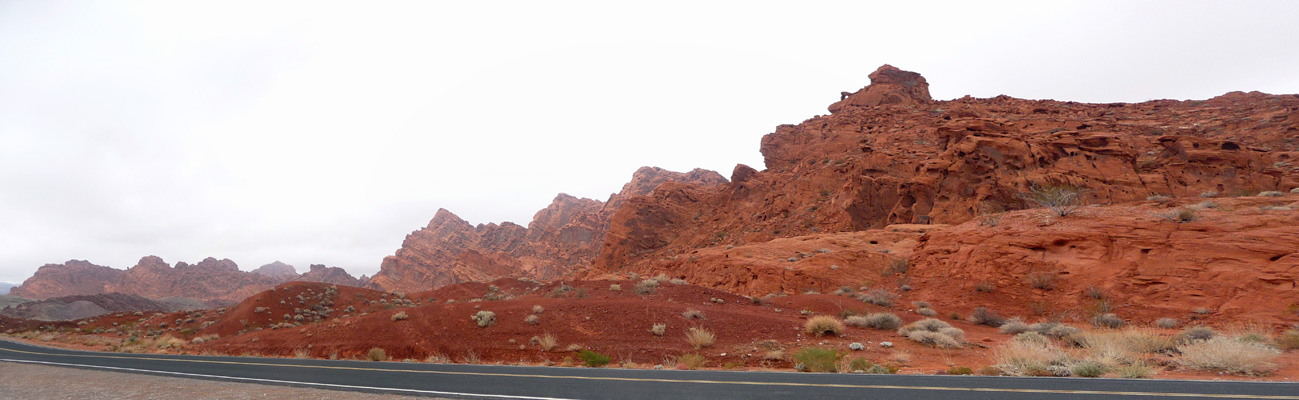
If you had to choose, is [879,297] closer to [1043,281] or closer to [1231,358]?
[1043,281]

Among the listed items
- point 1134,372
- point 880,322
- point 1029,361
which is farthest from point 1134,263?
point 1134,372

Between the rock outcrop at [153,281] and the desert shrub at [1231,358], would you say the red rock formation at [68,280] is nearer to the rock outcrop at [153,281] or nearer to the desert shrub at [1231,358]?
the rock outcrop at [153,281]

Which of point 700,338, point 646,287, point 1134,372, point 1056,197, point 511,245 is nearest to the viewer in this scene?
point 1134,372

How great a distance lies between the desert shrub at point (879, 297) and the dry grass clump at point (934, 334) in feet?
14.6

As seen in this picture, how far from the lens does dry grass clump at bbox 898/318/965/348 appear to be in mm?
11438

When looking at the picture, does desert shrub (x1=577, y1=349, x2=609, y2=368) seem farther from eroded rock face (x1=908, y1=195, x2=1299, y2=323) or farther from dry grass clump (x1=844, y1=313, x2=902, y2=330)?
eroded rock face (x1=908, y1=195, x2=1299, y2=323)

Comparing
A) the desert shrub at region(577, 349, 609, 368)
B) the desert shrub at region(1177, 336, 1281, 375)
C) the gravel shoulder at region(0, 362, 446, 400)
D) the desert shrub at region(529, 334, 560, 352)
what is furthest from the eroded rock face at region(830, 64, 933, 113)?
the gravel shoulder at region(0, 362, 446, 400)

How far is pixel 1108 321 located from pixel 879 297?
6.50 metres

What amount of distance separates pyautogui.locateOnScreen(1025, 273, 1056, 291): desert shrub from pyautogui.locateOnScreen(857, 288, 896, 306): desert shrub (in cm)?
449

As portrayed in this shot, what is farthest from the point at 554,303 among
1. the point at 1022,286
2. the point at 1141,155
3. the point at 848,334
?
the point at 1141,155

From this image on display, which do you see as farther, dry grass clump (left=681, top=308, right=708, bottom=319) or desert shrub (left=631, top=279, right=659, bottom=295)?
desert shrub (left=631, top=279, right=659, bottom=295)

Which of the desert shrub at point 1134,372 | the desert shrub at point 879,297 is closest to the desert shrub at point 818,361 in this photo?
the desert shrub at point 1134,372

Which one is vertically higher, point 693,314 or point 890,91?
point 890,91

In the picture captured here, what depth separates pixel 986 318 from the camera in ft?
50.1
